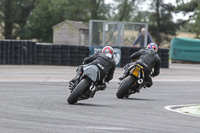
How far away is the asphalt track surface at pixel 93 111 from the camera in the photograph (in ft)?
22.8

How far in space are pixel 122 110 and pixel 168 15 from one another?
2424 inches

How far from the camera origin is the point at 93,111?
8.92 m

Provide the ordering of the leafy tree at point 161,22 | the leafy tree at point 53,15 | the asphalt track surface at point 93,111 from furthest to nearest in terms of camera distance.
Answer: the leafy tree at point 161,22 → the leafy tree at point 53,15 → the asphalt track surface at point 93,111

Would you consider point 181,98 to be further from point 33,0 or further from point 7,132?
point 33,0

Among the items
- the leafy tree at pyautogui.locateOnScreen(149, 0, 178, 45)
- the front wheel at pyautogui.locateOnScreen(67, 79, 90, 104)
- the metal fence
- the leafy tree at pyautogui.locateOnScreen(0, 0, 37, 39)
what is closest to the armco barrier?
the metal fence

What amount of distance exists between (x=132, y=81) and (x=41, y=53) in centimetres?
1191

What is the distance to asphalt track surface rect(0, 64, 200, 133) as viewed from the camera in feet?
22.8

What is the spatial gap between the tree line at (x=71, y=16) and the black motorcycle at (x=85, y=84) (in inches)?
1937

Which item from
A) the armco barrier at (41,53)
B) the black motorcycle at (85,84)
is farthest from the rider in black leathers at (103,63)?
the armco barrier at (41,53)

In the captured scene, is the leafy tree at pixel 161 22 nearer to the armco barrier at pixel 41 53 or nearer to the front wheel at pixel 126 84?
the armco barrier at pixel 41 53

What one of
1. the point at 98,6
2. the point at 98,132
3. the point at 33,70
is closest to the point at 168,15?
the point at 98,6

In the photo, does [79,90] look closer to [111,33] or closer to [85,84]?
[85,84]

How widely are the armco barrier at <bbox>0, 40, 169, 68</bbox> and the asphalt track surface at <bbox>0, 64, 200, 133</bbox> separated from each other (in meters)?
7.40

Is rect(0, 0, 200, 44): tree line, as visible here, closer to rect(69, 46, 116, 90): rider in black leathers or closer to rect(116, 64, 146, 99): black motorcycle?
rect(116, 64, 146, 99): black motorcycle
